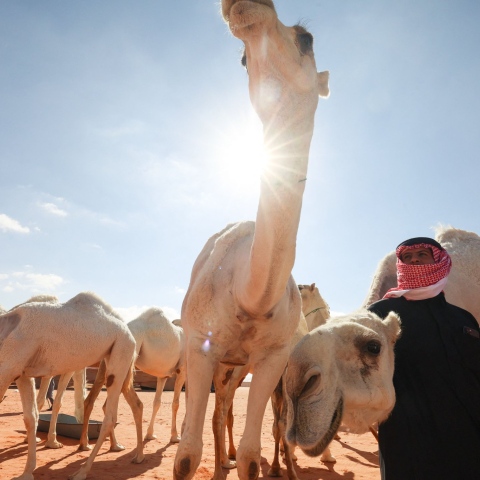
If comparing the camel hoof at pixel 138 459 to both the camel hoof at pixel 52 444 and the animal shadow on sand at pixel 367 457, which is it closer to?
the camel hoof at pixel 52 444

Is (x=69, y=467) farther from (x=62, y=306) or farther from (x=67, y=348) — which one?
(x=62, y=306)

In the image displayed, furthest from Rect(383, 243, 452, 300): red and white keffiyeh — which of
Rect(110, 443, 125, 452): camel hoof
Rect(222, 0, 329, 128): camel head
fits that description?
Rect(110, 443, 125, 452): camel hoof

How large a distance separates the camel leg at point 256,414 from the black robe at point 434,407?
109 centimetres

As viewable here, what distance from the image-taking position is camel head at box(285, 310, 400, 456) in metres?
1.31

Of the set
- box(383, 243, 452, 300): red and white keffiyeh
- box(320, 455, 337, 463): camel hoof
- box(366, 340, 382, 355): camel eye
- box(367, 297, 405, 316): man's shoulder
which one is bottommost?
box(320, 455, 337, 463): camel hoof

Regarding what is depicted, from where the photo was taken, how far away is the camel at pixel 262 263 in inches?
103

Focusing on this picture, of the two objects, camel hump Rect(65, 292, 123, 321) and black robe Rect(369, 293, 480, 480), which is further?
camel hump Rect(65, 292, 123, 321)

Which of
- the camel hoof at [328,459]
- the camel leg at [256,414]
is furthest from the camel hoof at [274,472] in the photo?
the camel leg at [256,414]

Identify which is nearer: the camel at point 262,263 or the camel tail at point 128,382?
the camel at point 262,263

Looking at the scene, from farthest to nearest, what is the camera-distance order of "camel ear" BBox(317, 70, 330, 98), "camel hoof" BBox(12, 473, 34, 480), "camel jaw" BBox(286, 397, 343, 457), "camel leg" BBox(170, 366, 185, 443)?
"camel leg" BBox(170, 366, 185, 443) → "camel hoof" BBox(12, 473, 34, 480) → "camel ear" BBox(317, 70, 330, 98) → "camel jaw" BBox(286, 397, 343, 457)

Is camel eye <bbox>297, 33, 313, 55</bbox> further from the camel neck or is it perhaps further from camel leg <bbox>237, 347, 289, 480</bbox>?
camel leg <bbox>237, 347, 289, 480</bbox>

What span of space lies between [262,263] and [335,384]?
1.41 meters

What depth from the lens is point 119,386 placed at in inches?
256

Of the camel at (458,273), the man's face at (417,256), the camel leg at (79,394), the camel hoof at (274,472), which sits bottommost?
the camel hoof at (274,472)
